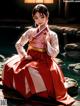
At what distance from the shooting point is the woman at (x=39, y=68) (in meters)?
5.89

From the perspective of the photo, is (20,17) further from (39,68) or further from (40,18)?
(39,68)

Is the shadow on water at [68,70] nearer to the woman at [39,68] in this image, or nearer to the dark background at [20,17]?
the dark background at [20,17]

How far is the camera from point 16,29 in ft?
61.8

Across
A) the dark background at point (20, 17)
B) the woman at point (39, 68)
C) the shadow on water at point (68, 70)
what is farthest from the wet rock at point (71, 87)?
the dark background at point (20, 17)

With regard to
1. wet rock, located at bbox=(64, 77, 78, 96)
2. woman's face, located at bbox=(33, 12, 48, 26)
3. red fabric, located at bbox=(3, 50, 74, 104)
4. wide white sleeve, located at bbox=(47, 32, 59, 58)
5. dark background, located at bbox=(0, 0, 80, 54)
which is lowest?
dark background, located at bbox=(0, 0, 80, 54)

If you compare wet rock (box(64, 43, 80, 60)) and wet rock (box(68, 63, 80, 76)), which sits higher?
wet rock (box(68, 63, 80, 76))

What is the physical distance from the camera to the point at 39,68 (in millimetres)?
5910

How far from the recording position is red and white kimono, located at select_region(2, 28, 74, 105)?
5.89m

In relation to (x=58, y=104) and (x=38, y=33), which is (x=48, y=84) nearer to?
(x=58, y=104)

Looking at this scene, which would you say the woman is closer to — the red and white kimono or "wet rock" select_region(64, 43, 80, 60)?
the red and white kimono

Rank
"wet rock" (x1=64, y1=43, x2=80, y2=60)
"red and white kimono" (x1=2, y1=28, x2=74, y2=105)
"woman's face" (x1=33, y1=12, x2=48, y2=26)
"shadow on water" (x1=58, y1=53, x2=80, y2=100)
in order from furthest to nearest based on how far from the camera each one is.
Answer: "wet rock" (x1=64, y1=43, x2=80, y2=60) → "shadow on water" (x1=58, y1=53, x2=80, y2=100) → "woman's face" (x1=33, y1=12, x2=48, y2=26) → "red and white kimono" (x1=2, y1=28, x2=74, y2=105)

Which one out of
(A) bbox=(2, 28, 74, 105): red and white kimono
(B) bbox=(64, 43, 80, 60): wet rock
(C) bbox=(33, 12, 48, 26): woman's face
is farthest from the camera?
(B) bbox=(64, 43, 80, 60): wet rock

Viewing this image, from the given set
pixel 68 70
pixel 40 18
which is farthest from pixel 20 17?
pixel 40 18

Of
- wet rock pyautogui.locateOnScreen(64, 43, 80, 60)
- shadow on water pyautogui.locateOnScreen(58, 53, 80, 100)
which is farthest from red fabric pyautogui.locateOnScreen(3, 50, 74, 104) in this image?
wet rock pyautogui.locateOnScreen(64, 43, 80, 60)
